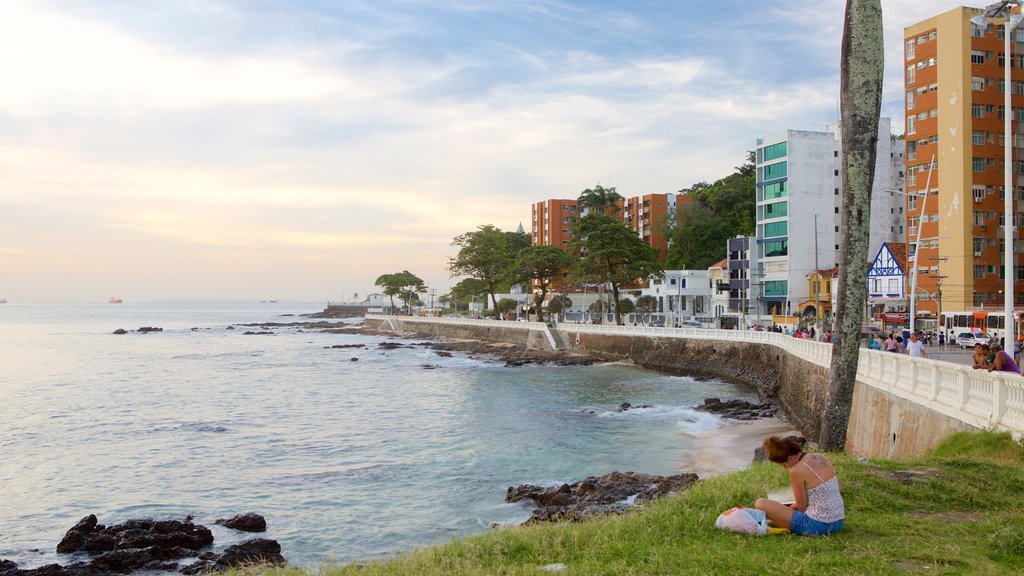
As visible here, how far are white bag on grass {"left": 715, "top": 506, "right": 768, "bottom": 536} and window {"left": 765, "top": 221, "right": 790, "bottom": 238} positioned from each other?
63.6 meters

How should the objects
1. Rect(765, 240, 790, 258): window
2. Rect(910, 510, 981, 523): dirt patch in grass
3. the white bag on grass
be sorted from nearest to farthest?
the white bag on grass
Rect(910, 510, 981, 523): dirt patch in grass
Rect(765, 240, 790, 258): window

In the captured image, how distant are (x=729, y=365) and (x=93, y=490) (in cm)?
3382

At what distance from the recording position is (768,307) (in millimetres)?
70812

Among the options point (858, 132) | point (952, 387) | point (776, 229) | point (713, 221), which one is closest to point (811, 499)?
point (858, 132)

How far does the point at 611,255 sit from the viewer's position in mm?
61438

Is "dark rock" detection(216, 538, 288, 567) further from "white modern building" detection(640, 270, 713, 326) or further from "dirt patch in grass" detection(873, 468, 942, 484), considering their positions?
"white modern building" detection(640, 270, 713, 326)

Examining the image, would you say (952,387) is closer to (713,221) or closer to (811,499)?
(811,499)

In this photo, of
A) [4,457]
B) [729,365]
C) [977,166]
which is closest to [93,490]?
[4,457]

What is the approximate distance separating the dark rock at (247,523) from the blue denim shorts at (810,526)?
447 inches

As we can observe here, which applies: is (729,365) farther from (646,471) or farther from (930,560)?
(930,560)

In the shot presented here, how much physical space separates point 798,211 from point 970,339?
30.2 meters

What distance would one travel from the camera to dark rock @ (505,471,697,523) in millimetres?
15078

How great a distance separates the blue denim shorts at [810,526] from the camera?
24.0 feet

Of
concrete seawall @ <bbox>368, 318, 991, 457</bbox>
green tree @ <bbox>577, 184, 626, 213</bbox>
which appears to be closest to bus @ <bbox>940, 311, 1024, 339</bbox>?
concrete seawall @ <bbox>368, 318, 991, 457</bbox>
